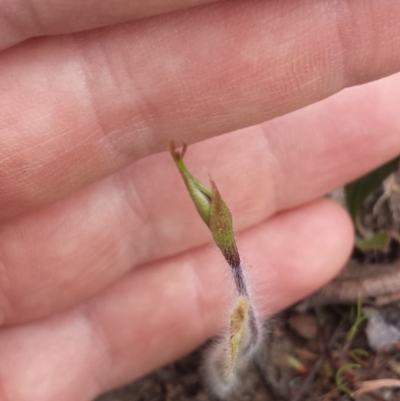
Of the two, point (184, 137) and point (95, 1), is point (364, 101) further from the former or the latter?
point (95, 1)

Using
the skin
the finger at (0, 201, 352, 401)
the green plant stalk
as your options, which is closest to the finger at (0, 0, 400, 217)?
the skin

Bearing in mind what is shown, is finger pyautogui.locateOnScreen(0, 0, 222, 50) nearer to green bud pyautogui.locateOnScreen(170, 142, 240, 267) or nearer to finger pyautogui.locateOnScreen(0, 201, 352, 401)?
green bud pyautogui.locateOnScreen(170, 142, 240, 267)

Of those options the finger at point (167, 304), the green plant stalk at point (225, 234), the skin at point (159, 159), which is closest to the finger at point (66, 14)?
the skin at point (159, 159)

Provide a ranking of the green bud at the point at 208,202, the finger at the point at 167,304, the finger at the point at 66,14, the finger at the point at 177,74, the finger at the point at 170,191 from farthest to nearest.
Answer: the finger at the point at 167,304, the finger at the point at 170,191, the finger at the point at 177,74, the finger at the point at 66,14, the green bud at the point at 208,202

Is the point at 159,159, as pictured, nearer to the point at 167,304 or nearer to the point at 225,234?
the point at 167,304

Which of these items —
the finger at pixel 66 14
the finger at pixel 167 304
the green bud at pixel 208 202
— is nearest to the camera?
the green bud at pixel 208 202

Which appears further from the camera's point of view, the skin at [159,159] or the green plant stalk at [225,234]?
the skin at [159,159]

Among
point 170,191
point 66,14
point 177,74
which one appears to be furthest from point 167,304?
point 66,14

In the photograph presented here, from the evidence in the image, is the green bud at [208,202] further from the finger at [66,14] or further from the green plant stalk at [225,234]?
the finger at [66,14]
